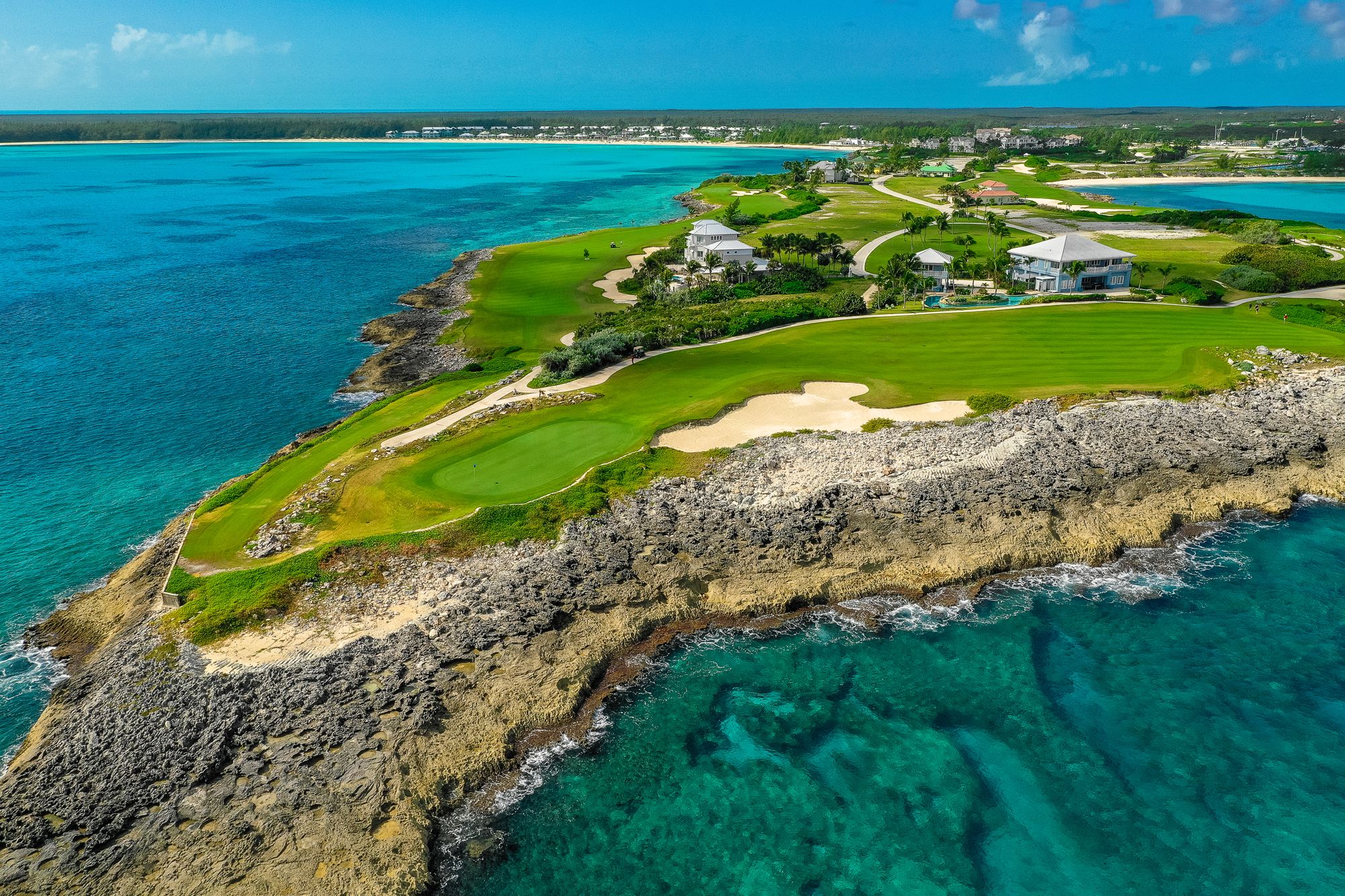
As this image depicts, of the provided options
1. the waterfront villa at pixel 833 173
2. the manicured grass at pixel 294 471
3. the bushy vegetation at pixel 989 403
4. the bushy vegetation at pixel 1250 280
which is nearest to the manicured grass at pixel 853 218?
the waterfront villa at pixel 833 173

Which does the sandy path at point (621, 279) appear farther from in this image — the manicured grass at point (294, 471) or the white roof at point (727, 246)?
the manicured grass at point (294, 471)

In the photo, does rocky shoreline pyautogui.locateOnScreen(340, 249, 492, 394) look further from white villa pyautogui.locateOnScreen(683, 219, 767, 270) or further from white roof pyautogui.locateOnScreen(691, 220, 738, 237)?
white roof pyautogui.locateOnScreen(691, 220, 738, 237)

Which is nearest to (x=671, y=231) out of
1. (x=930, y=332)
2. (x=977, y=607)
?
(x=930, y=332)

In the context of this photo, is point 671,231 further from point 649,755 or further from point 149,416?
point 649,755

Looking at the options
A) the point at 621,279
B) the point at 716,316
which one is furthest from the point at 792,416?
the point at 621,279

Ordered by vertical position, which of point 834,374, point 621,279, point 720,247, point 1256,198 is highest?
point 1256,198

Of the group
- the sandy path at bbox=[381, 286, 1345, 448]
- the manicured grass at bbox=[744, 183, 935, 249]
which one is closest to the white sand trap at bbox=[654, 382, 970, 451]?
the sandy path at bbox=[381, 286, 1345, 448]

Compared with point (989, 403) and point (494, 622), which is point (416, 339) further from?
point (989, 403)
